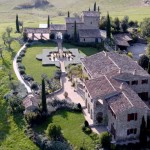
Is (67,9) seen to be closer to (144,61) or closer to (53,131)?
(144,61)

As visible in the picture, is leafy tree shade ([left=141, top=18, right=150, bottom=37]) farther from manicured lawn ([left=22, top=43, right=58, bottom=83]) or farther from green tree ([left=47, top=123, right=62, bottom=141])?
green tree ([left=47, top=123, right=62, bottom=141])

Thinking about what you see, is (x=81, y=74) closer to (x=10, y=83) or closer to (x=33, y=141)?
(x=10, y=83)

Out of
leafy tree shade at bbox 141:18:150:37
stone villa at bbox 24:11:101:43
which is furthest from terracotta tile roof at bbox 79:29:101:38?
leafy tree shade at bbox 141:18:150:37

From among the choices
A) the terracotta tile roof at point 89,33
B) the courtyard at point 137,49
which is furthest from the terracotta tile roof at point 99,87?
the terracotta tile roof at point 89,33

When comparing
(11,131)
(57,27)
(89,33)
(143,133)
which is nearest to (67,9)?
(57,27)

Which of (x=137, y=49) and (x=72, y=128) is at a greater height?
(x=137, y=49)

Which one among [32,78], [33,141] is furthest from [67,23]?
[33,141]
